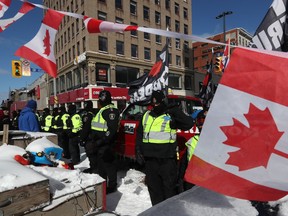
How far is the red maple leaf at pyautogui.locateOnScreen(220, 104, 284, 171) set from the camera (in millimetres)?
1371

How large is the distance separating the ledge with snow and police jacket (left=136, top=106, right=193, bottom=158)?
0.89 metres

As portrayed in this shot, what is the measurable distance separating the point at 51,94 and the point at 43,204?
148ft

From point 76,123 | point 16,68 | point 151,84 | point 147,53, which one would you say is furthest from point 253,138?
point 147,53

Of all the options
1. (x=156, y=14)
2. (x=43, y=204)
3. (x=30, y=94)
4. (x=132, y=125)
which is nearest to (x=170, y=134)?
(x=43, y=204)

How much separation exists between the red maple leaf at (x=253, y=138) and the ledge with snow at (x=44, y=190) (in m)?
1.63

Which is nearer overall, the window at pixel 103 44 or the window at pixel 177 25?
the window at pixel 103 44

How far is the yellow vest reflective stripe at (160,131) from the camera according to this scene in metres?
3.66

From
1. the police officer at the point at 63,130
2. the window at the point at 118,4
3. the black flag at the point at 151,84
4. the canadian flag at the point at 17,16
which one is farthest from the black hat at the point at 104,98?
the window at the point at 118,4

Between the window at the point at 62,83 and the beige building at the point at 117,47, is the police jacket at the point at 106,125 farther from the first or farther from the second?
the window at the point at 62,83

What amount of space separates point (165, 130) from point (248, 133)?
229cm

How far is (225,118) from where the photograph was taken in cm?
142

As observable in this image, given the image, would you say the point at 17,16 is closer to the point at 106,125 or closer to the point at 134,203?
the point at 106,125

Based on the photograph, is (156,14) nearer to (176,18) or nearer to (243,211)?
(176,18)

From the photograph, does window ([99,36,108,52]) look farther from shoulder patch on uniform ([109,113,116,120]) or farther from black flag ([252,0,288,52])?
black flag ([252,0,288,52])
